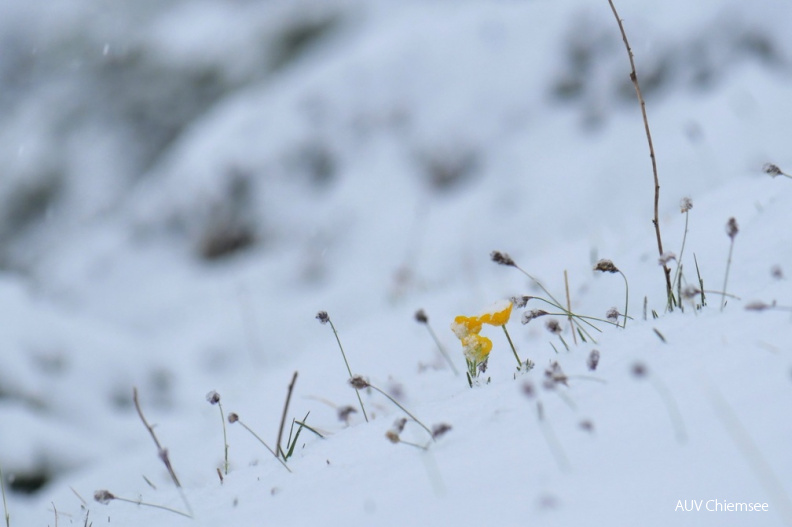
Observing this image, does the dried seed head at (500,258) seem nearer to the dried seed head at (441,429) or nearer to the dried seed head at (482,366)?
the dried seed head at (482,366)

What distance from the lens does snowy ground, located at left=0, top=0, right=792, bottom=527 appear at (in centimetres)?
89

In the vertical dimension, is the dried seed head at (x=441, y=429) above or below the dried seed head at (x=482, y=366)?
below

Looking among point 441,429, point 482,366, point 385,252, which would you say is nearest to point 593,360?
point 441,429

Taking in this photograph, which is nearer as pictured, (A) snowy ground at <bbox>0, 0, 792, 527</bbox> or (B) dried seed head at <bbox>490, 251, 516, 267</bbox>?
(A) snowy ground at <bbox>0, 0, 792, 527</bbox>

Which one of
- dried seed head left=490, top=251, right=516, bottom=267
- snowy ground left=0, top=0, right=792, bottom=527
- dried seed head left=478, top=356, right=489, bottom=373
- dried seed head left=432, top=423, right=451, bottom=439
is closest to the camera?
snowy ground left=0, top=0, right=792, bottom=527

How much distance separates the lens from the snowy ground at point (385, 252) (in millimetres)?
888

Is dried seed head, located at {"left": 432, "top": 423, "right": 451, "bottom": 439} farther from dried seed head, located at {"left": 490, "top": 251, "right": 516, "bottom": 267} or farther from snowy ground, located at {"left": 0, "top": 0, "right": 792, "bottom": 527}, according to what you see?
dried seed head, located at {"left": 490, "top": 251, "right": 516, "bottom": 267}

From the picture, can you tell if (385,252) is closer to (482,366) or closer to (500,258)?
(482,366)

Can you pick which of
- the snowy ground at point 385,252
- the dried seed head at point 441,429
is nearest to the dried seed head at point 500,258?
the snowy ground at point 385,252

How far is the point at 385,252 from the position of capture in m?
7.01

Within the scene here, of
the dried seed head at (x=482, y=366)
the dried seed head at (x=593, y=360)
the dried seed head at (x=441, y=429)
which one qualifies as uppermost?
the dried seed head at (x=482, y=366)

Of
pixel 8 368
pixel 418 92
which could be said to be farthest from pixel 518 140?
pixel 8 368

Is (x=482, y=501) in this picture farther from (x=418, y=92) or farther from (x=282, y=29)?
(x=282, y=29)

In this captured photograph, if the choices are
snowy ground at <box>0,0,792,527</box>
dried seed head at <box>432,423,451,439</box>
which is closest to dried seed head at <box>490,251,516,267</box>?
snowy ground at <box>0,0,792,527</box>
